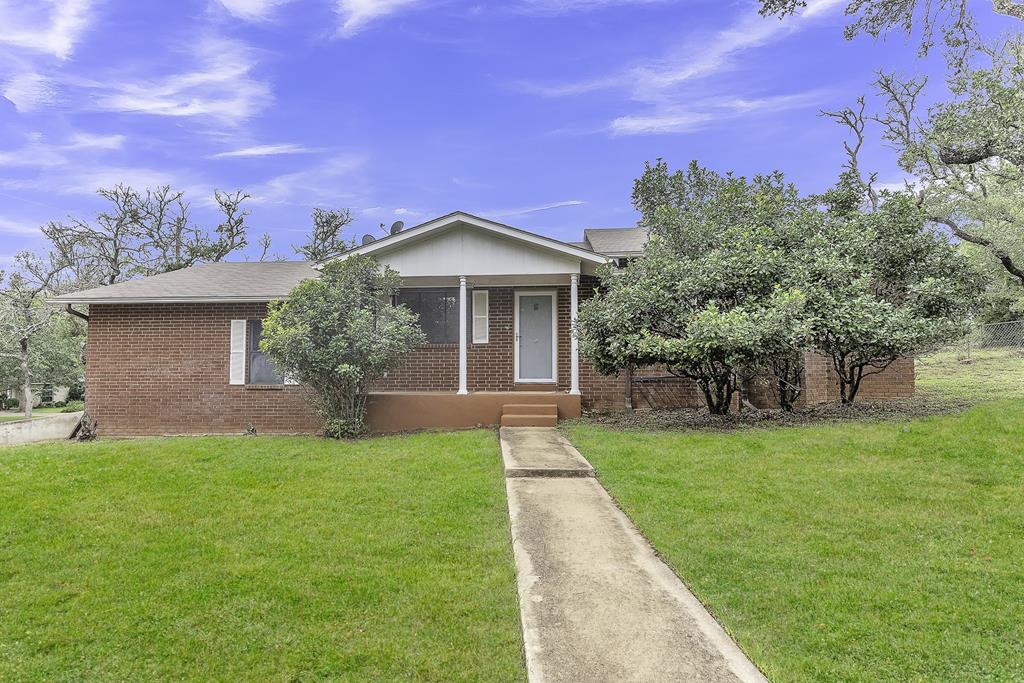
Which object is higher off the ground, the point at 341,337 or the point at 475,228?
the point at 475,228

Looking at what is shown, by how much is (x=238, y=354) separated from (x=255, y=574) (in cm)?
910

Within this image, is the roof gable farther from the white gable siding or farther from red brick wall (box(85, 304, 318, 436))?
red brick wall (box(85, 304, 318, 436))

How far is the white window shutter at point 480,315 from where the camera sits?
12195mm

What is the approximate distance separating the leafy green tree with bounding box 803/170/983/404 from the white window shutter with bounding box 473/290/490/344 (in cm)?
613

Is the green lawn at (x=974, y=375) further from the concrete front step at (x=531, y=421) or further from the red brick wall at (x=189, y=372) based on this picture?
the concrete front step at (x=531, y=421)

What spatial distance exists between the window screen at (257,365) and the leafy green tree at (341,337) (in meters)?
2.30

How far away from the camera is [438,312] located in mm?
12320

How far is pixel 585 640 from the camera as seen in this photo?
3143mm

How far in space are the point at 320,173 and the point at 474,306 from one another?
657 inches

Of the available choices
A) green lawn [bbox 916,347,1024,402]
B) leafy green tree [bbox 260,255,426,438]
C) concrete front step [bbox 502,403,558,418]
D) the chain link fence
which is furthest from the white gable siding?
green lawn [bbox 916,347,1024,402]

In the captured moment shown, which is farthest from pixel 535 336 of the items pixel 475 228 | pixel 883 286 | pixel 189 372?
pixel 189 372

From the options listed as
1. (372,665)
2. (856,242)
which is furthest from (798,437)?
(372,665)

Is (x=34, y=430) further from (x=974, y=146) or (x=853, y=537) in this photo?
(x=974, y=146)

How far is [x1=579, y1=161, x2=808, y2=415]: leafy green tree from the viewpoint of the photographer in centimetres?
812
